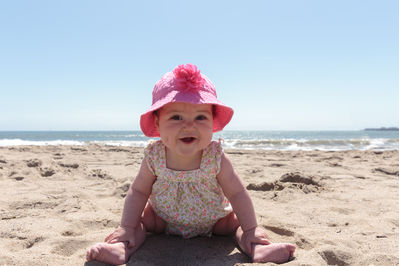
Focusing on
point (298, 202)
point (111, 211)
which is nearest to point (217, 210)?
point (111, 211)

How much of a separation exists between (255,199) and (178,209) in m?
1.39

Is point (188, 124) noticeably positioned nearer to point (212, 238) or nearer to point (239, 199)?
point (239, 199)

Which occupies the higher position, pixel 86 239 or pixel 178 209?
pixel 178 209

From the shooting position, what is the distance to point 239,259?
1.62 metres

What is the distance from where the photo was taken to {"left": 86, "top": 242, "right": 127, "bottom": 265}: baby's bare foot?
5.04 feet

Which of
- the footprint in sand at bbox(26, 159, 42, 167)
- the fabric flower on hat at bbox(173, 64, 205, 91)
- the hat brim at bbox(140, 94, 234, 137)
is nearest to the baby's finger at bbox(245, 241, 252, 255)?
the hat brim at bbox(140, 94, 234, 137)

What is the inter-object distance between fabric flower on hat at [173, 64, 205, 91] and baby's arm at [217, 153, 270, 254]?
0.51 meters

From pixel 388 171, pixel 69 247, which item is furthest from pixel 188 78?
pixel 388 171

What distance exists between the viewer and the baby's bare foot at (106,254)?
1535mm

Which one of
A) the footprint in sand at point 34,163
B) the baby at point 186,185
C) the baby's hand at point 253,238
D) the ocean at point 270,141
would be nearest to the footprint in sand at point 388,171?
the baby at point 186,185

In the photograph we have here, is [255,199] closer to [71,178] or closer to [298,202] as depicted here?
[298,202]

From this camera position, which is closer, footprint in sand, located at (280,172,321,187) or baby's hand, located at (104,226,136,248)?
baby's hand, located at (104,226,136,248)

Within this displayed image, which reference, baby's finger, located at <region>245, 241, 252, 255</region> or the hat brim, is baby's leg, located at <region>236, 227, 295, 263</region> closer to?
baby's finger, located at <region>245, 241, 252, 255</region>

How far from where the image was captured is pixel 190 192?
184cm
